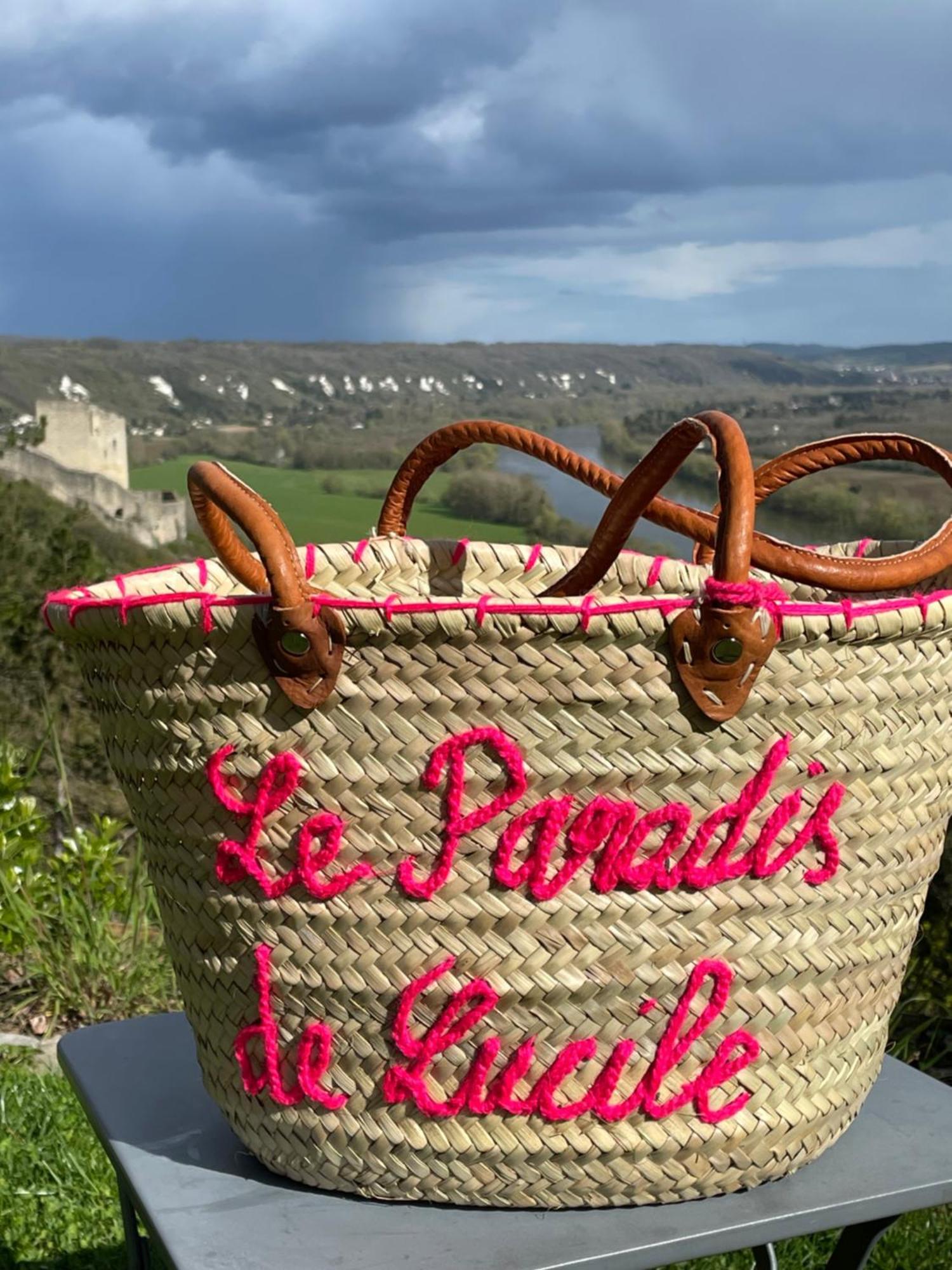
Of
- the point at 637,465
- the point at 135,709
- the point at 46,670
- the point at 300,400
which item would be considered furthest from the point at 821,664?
the point at 300,400

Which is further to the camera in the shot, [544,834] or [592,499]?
[592,499]

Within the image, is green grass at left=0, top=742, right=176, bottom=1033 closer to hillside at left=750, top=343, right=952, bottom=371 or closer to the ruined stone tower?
hillside at left=750, top=343, right=952, bottom=371

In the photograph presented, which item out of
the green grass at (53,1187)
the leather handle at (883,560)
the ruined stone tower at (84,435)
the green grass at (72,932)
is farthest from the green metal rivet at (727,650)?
the ruined stone tower at (84,435)

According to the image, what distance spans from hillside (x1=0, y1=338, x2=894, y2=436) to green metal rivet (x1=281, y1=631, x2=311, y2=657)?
643 cm

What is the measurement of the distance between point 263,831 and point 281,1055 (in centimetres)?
20

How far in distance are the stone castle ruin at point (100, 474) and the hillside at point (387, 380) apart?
44 cm

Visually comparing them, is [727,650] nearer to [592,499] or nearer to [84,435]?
[592,499]

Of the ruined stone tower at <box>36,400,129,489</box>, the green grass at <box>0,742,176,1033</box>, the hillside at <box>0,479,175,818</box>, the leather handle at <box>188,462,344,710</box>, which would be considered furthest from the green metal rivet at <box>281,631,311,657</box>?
the ruined stone tower at <box>36,400,129,489</box>

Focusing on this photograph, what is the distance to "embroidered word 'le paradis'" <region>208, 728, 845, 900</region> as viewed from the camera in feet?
3.18

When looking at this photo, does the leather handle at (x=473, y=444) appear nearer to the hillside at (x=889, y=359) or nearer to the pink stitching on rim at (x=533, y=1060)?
the pink stitching on rim at (x=533, y=1060)

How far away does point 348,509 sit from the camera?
3.29 meters

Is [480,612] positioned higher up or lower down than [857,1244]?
higher up

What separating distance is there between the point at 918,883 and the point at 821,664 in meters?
0.29

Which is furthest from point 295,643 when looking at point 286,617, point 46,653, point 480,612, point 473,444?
point 46,653
